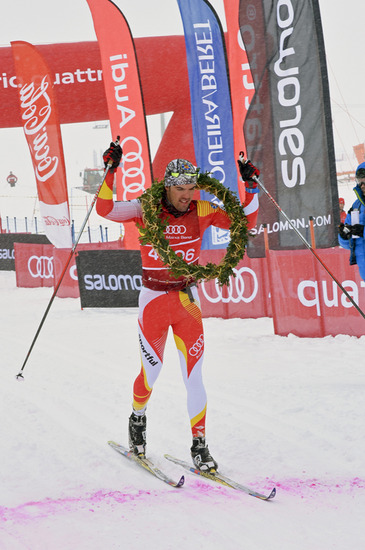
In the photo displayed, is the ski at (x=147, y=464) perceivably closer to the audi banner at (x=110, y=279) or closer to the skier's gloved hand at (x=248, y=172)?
the skier's gloved hand at (x=248, y=172)

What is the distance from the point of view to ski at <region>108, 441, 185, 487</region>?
4141 millimetres

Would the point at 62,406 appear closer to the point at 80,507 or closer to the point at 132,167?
the point at 80,507

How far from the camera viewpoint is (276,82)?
895cm

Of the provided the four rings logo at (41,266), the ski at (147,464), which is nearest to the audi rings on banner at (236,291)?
the ski at (147,464)

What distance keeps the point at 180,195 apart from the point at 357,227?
2398 millimetres

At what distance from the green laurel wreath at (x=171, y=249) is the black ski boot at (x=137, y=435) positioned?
43.8 inches

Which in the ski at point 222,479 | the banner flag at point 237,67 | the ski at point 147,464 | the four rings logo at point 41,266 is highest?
the banner flag at point 237,67

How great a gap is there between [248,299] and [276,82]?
145 inches

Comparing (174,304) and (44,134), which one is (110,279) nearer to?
(44,134)

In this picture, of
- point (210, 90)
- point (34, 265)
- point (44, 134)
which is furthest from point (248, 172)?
point (34, 265)

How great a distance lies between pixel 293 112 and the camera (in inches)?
348

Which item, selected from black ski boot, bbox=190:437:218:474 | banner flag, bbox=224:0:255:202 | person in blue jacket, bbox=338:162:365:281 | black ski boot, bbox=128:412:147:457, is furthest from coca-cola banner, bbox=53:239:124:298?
black ski boot, bbox=190:437:218:474

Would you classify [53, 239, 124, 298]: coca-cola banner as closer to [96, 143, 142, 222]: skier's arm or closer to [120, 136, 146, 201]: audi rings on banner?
[120, 136, 146, 201]: audi rings on banner

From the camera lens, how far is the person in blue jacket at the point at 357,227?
6.12 m
